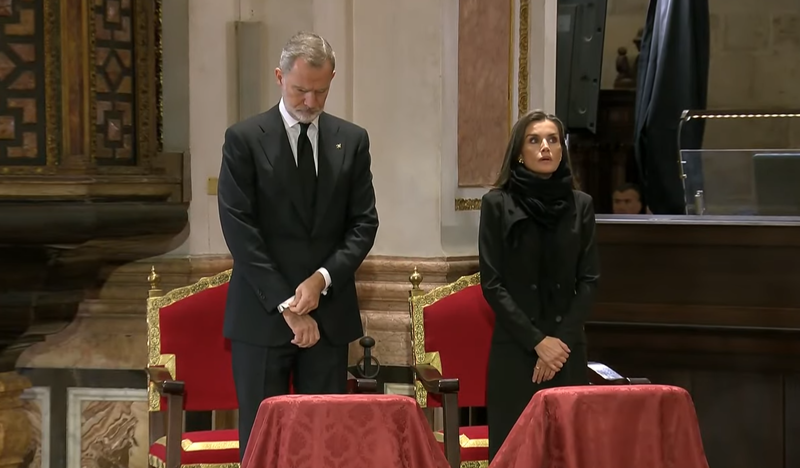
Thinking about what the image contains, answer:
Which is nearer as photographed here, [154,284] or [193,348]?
[193,348]

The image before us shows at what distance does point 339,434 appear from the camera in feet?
7.86

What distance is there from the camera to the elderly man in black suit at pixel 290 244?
306 cm

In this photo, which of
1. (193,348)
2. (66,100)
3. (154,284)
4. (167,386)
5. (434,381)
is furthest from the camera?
(154,284)

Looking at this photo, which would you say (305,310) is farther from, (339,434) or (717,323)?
(717,323)

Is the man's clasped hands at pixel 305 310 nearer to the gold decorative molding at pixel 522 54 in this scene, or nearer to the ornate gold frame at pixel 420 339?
the ornate gold frame at pixel 420 339

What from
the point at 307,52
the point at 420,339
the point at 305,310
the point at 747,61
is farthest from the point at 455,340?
the point at 747,61

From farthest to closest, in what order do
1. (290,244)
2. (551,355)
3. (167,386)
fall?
(167,386) → (551,355) → (290,244)

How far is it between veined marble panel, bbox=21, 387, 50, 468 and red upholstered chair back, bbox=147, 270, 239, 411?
30.4 inches

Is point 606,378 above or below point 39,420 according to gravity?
above

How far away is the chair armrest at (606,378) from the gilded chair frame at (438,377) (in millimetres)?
410

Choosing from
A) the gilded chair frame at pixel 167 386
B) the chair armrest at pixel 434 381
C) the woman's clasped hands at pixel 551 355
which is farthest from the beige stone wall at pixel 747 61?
the woman's clasped hands at pixel 551 355

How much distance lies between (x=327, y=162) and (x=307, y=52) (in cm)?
34

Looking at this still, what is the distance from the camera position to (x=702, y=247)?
13.8 feet

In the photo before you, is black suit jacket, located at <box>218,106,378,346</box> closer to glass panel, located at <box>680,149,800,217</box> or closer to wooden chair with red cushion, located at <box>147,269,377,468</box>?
wooden chair with red cushion, located at <box>147,269,377,468</box>
